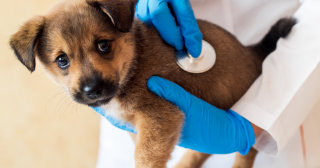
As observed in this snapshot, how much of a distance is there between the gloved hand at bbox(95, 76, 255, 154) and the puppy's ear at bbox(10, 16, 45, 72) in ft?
2.05

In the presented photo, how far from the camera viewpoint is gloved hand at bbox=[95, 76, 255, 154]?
182cm

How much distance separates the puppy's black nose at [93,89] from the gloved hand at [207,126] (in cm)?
36

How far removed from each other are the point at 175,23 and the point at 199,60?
30 centimetres

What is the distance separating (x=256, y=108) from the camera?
198 centimetres

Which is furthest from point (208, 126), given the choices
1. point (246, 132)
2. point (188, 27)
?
point (188, 27)

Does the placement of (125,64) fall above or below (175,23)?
below

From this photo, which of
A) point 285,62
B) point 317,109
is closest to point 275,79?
point 285,62

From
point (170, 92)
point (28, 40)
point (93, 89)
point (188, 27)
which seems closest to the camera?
point (93, 89)

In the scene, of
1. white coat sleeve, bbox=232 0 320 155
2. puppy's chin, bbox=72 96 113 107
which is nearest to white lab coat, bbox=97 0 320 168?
white coat sleeve, bbox=232 0 320 155

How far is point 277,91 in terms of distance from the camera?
202 cm

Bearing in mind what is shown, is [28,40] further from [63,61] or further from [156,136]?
[156,136]

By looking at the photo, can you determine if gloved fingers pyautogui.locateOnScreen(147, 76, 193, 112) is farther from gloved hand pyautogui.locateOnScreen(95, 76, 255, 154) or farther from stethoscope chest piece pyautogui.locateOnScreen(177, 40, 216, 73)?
stethoscope chest piece pyautogui.locateOnScreen(177, 40, 216, 73)

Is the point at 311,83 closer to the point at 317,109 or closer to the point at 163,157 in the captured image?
the point at 317,109

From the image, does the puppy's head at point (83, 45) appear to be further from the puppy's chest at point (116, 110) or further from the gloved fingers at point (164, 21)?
the gloved fingers at point (164, 21)
